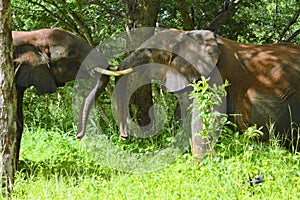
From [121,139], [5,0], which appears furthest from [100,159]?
[5,0]

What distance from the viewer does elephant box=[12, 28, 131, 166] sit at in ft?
21.0

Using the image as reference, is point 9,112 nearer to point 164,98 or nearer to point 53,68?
point 53,68

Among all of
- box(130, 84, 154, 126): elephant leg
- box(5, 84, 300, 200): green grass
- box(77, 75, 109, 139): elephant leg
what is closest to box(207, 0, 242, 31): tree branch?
box(130, 84, 154, 126): elephant leg

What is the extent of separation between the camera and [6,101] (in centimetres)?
480

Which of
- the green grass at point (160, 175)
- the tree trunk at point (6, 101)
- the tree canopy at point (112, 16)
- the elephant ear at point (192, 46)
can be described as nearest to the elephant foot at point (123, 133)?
the green grass at point (160, 175)

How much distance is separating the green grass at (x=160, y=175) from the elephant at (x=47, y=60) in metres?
0.81

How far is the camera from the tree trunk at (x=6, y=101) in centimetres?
477

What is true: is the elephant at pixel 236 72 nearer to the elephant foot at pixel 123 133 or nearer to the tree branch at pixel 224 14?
the elephant foot at pixel 123 133

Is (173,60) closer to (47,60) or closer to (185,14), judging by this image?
(47,60)

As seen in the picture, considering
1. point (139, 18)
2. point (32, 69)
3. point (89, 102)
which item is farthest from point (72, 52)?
point (139, 18)

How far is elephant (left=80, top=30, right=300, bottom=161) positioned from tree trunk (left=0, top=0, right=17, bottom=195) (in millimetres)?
1765

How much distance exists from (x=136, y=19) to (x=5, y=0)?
130 inches

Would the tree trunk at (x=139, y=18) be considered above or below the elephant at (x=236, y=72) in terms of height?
above

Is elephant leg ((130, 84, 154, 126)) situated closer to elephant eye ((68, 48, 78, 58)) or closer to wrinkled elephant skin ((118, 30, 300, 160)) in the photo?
wrinkled elephant skin ((118, 30, 300, 160))
